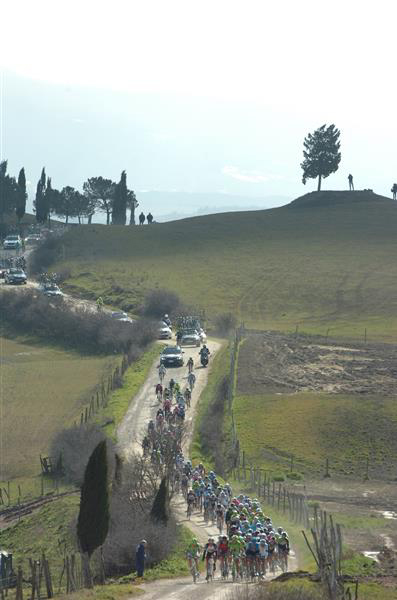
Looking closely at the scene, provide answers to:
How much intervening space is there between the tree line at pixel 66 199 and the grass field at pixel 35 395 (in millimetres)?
45072

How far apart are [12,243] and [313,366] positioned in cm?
6381

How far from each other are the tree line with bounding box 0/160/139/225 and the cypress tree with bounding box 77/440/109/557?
10555 centimetres

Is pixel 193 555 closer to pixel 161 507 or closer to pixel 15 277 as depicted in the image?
pixel 161 507

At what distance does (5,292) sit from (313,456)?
185 feet

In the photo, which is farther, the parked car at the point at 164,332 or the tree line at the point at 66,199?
the tree line at the point at 66,199

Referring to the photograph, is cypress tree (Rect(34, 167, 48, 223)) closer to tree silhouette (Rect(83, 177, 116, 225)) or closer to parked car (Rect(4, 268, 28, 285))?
tree silhouette (Rect(83, 177, 116, 225))

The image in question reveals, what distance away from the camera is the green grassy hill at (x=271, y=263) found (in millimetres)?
99688

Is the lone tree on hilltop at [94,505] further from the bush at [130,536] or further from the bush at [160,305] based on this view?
the bush at [160,305]

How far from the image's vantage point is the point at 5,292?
10462 centimetres

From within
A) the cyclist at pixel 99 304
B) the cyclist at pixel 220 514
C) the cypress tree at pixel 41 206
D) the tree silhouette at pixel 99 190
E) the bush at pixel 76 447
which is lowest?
the bush at pixel 76 447

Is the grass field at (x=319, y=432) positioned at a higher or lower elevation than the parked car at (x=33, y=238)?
lower

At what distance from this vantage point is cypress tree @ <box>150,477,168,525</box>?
113 ft

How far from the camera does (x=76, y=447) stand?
51.3 meters

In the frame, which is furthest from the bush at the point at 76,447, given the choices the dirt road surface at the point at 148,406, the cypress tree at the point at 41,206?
the cypress tree at the point at 41,206
